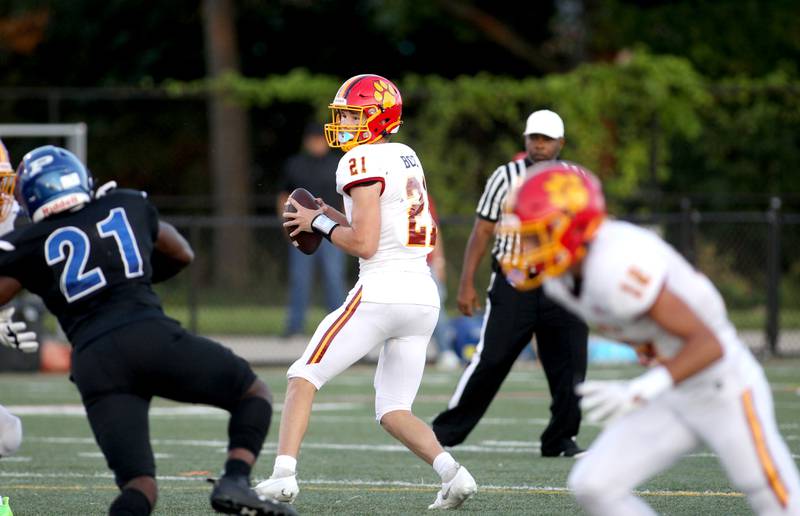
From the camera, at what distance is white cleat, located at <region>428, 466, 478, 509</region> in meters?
5.74

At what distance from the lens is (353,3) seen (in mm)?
24484

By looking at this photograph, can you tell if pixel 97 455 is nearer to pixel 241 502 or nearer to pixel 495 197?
pixel 495 197

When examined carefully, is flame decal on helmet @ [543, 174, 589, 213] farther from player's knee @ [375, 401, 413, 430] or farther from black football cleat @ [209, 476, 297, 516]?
player's knee @ [375, 401, 413, 430]

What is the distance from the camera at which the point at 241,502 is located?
182 inches

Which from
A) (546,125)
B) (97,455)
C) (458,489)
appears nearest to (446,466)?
(458,489)

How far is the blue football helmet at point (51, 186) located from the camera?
4793mm

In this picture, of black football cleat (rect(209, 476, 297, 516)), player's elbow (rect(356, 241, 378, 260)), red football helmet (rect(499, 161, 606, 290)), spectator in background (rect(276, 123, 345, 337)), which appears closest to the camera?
red football helmet (rect(499, 161, 606, 290))

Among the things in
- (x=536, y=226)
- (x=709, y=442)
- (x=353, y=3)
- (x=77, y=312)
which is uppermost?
(x=353, y=3)

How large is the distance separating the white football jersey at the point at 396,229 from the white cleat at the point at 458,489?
0.76 m

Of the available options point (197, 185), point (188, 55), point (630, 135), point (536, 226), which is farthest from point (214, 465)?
point (188, 55)

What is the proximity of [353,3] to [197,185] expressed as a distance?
474 centimetres

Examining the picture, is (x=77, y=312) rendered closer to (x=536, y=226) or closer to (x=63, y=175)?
(x=63, y=175)

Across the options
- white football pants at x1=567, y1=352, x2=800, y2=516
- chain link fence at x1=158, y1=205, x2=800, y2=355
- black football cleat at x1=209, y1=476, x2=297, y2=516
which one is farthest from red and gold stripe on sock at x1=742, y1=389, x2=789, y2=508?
chain link fence at x1=158, y1=205, x2=800, y2=355

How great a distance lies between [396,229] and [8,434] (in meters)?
1.80
